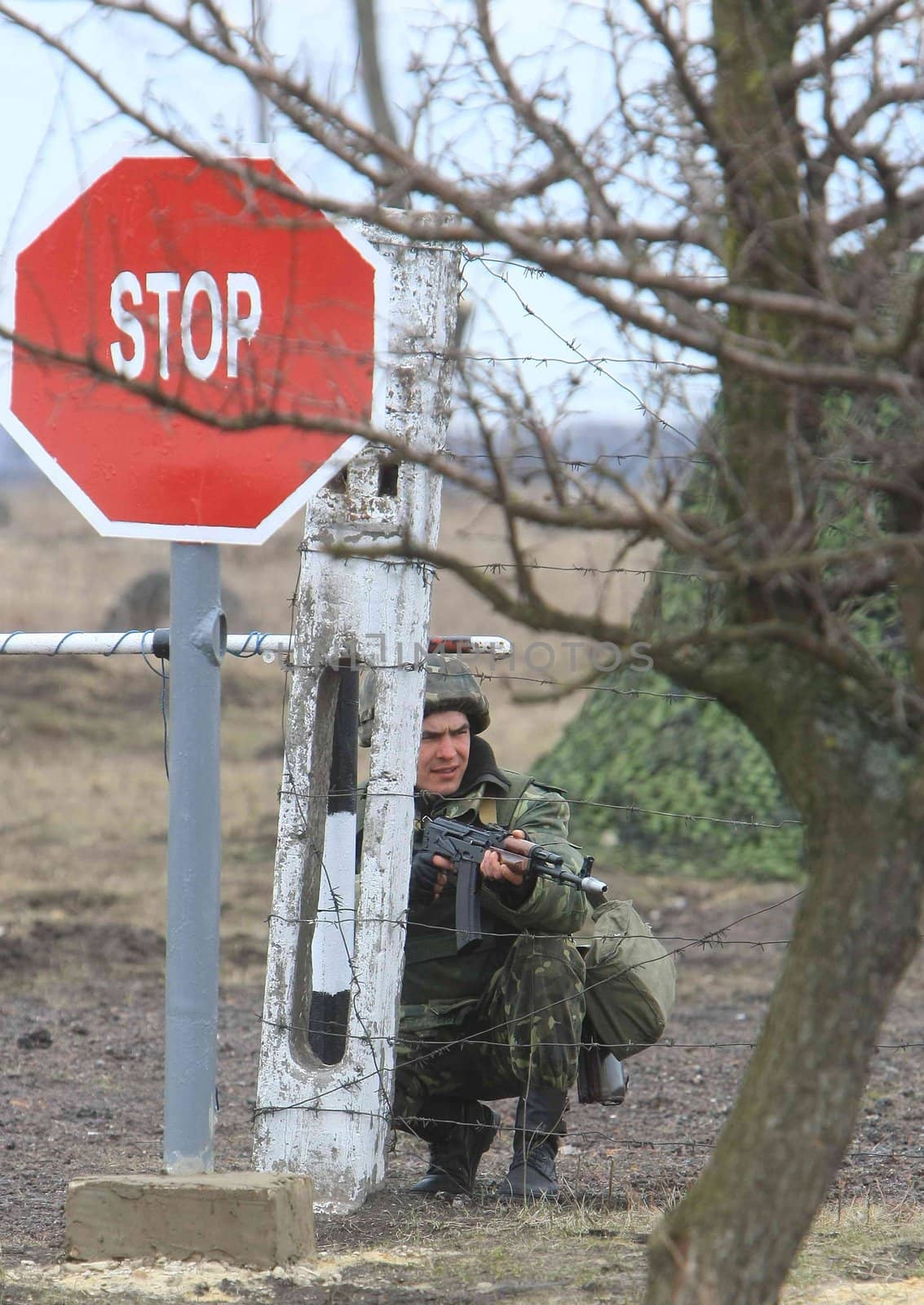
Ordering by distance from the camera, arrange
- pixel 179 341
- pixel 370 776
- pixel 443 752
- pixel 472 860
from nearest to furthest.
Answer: pixel 179 341
pixel 370 776
pixel 472 860
pixel 443 752

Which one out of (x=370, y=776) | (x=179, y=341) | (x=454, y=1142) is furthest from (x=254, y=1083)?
(x=179, y=341)

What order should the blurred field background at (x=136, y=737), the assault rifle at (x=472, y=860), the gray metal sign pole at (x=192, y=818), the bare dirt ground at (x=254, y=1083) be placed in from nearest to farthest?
the gray metal sign pole at (x=192, y=818)
the bare dirt ground at (x=254, y=1083)
the assault rifle at (x=472, y=860)
the blurred field background at (x=136, y=737)

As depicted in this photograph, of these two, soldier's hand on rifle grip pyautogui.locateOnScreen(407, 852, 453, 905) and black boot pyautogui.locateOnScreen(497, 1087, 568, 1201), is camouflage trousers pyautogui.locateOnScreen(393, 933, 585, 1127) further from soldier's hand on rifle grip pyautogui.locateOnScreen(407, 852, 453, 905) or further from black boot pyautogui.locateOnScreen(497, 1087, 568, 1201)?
soldier's hand on rifle grip pyautogui.locateOnScreen(407, 852, 453, 905)

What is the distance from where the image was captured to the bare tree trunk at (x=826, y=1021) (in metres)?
2.22

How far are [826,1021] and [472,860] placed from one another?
5.97 ft

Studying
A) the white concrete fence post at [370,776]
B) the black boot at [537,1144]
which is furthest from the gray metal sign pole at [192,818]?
the black boot at [537,1144]

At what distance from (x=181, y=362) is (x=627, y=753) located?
8.78m

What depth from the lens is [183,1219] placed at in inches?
119

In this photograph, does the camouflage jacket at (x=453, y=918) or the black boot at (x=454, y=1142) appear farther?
the camouflage jacket at (x=453, y=918)

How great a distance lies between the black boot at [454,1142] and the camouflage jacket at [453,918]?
0.31m

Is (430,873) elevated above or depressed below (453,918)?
above

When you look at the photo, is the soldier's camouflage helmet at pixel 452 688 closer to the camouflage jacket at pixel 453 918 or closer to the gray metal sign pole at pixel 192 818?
the camouflage jacket at pixel 453 918

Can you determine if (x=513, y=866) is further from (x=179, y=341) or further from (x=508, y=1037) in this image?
(x=179, y=341)

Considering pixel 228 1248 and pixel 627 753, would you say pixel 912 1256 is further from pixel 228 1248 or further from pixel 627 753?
pixel 627 753
